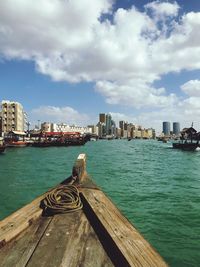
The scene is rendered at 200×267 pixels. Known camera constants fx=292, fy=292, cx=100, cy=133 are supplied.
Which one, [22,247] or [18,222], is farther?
[18,222]

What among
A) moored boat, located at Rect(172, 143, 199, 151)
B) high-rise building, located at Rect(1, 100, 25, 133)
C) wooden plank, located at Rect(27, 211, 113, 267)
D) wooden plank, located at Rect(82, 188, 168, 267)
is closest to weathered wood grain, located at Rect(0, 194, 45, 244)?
wooden plank, located at Rect(27, 211, 113, 267)

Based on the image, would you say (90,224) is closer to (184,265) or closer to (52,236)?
(52,236)

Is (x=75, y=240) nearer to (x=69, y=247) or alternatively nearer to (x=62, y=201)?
(x=69, y=247)

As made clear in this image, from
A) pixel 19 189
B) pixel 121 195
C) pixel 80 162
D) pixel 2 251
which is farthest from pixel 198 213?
pixel 19 189

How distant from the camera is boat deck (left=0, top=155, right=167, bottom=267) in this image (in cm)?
332

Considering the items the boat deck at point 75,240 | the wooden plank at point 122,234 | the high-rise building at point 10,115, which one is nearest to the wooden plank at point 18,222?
the boat deck at point 75,240

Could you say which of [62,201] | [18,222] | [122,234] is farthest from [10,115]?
[122,234]

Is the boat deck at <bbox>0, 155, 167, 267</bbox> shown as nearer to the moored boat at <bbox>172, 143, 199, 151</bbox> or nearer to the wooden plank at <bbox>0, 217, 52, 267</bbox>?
the wooden plank at <bbox>0, 217, 52, 267</bbox>

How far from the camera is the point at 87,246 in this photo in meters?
3.81

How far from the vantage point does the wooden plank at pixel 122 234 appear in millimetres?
3072

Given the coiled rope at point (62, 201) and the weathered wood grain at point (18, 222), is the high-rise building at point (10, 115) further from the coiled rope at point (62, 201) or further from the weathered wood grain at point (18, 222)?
the weathered wood grain at point (18, 222)

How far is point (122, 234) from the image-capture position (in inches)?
150

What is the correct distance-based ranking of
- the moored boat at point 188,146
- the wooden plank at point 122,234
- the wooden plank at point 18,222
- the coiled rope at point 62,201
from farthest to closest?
the moored boat at point 188,146, the coiled rope at point 62,201, the wooden plank at point 18,222, the wooden plank at point 122,234

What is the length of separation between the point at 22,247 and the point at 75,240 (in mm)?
707
